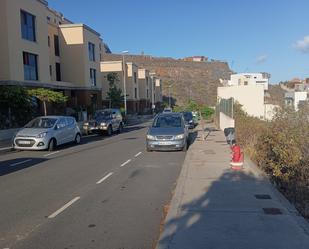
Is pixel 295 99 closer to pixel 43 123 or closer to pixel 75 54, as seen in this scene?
pixel 43 123

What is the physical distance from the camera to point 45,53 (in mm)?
32844

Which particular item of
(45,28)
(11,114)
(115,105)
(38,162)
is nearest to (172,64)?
(115,105)

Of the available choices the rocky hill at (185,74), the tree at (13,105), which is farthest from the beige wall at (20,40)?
the rocky hill at (185,74)

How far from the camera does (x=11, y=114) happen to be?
81.5 ft

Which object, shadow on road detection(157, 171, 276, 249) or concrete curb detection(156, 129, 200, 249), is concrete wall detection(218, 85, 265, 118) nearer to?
concrete curb detection(156, 129, 200, 249)

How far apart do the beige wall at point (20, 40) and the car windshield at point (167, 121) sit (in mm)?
14861

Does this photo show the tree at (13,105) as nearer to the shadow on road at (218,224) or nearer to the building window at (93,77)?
the shadow on road at (218,224)

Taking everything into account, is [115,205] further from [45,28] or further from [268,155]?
[45,28]

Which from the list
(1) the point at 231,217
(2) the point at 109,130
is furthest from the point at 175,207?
(2) the point at 109,130

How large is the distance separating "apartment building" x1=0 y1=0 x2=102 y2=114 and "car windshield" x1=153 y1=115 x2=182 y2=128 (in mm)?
14664

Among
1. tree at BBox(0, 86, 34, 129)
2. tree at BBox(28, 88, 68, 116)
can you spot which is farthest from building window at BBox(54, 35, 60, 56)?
tree at BBox(0, 86, 34, 129)

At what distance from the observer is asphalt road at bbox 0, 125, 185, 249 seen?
5590 millimetres

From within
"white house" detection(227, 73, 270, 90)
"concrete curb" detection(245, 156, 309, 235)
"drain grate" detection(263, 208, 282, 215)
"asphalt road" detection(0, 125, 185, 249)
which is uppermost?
"white house" detection(227, 73, 270, 90)

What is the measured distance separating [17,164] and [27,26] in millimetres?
19997
